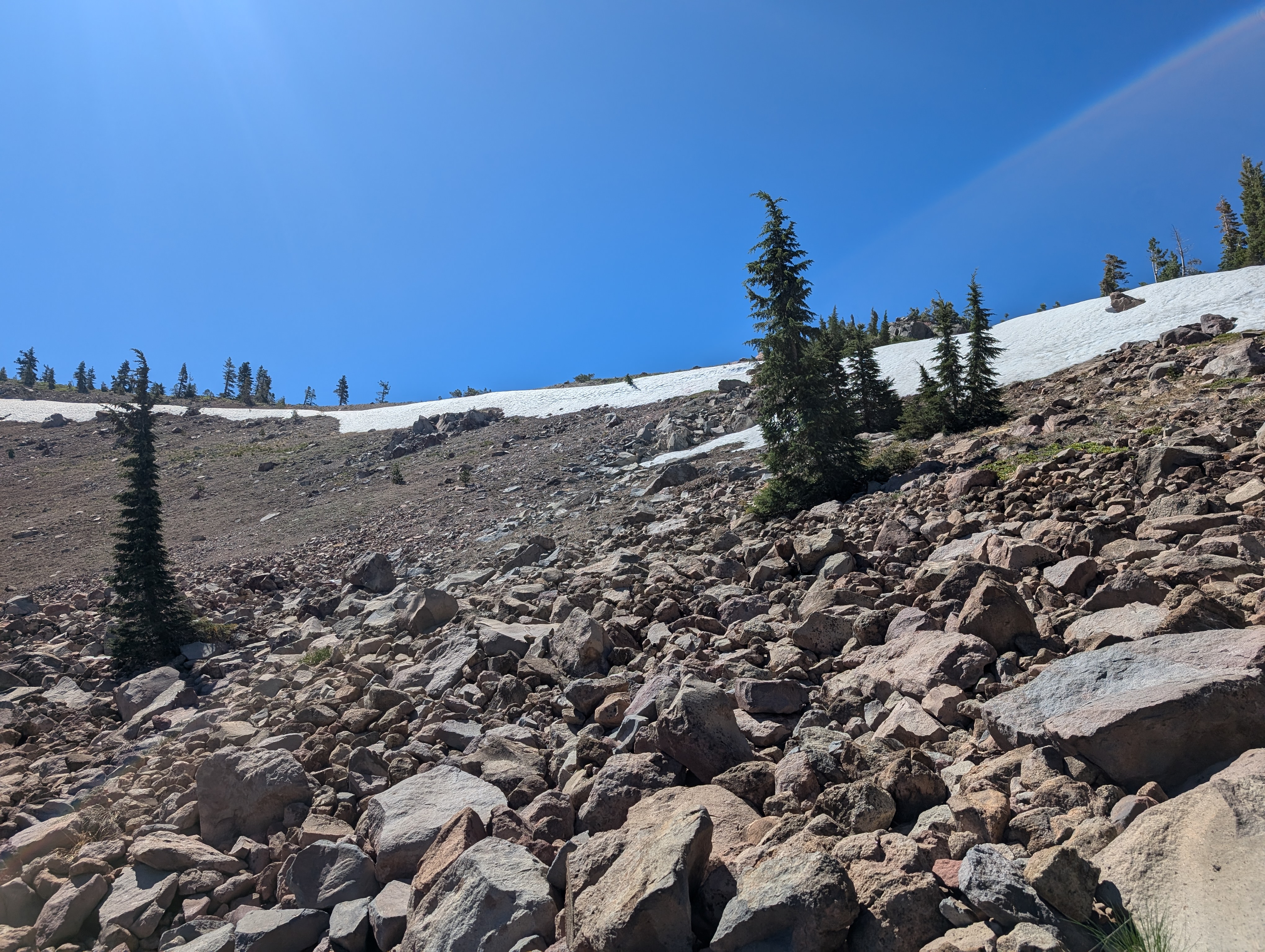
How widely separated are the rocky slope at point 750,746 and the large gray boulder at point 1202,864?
0.06 feet

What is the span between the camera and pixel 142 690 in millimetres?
12594

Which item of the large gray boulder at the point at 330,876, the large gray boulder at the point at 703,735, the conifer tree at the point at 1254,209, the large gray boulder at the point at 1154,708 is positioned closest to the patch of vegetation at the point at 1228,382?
the large gray boulder at the point at 1154,708

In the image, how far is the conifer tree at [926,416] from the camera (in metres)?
22.1

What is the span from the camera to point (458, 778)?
23.4ft

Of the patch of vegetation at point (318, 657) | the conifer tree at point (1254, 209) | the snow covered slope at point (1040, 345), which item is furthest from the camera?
the conifer tree at point (1254, 209)

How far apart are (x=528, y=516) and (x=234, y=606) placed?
9.77 metres

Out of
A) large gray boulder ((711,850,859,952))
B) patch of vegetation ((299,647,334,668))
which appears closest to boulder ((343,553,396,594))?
patch of vegetation ((299,647,334,668))

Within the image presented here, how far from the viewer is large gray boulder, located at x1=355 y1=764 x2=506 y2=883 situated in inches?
240

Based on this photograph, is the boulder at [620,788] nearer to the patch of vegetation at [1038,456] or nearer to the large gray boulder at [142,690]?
the patch of vegetation at [1038,456]

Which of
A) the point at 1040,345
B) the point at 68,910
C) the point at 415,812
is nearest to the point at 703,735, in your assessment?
the point at 415,812

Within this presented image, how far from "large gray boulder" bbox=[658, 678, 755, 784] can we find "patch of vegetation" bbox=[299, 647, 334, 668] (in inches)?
380

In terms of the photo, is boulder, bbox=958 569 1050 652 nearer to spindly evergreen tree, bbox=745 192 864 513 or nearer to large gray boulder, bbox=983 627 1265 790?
large gray boulder, bbox=983 627 1265 790

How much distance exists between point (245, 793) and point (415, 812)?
96.2 inches

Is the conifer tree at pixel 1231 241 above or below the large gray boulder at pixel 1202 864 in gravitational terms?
Answer: above
